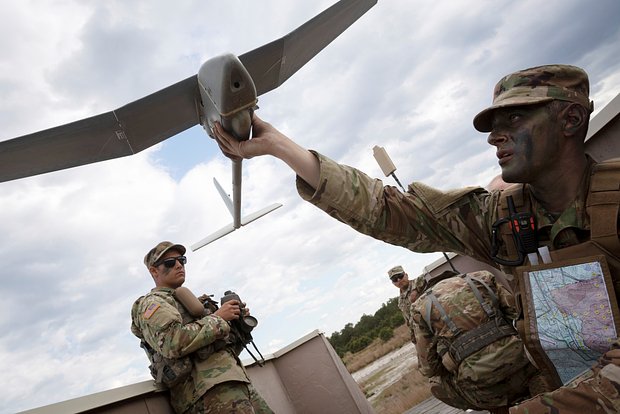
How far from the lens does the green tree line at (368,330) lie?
33.1 metres

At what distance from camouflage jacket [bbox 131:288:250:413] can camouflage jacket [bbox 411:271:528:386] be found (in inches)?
60.0

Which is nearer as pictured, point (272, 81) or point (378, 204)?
point (378, 204)

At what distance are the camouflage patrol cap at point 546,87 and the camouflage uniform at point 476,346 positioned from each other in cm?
156

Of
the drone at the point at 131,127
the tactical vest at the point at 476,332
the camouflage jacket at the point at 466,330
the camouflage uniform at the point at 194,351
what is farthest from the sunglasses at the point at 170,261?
the tactical vest at the point at 476,332

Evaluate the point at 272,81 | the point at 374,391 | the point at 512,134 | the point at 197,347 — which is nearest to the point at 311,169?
the point at 512,134

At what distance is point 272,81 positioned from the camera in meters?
5.34

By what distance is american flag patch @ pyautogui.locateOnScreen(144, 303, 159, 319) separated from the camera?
3718 millimetres

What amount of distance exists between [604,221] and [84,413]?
311cm

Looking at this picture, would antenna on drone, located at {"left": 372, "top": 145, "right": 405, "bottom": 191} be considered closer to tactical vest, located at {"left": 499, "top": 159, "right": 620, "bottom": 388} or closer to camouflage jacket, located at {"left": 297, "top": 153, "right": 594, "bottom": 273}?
camouflage jacket, located at {"left": 297, "top": 153, "right": 594, "bottom": 273}

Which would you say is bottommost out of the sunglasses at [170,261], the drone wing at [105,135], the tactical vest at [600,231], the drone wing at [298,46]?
the tactical vest at [600,231]

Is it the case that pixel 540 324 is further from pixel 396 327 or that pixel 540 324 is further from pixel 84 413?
pixel 396 327

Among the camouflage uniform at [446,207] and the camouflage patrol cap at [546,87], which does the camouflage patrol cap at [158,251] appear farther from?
the camouflage patrol cap at [546,87]

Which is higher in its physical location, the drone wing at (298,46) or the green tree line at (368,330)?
the drone wing at (298,46)

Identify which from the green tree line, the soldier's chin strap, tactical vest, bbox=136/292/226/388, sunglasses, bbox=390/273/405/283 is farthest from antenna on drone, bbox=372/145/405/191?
the green tree line
